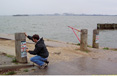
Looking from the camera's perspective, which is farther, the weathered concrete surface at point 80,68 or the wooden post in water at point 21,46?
the wooden post in water at point 21,46

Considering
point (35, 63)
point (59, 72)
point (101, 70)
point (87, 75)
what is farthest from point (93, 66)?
point (35, 63)

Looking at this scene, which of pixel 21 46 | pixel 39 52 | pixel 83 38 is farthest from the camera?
pixel 83 38

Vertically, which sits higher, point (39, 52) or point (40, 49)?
point (40, 49)

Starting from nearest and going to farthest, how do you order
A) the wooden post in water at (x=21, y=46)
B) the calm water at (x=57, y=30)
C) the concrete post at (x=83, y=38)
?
the wooden post in water at (x=21, y=46) → the concrete post at (x=83, y=38) → the calm water at (x=57, y=30)

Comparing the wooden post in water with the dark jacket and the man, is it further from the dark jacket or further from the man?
the dark jacket

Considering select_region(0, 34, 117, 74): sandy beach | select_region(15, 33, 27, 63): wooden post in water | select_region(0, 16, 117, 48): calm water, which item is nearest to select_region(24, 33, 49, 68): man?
select_region(15, 33, 27, 63): wooden post in water

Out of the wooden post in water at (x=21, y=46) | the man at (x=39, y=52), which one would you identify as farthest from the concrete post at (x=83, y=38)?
the wooden post in water at (x=21, y=46)

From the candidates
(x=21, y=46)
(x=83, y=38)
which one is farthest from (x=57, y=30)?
(x=21, y=46)

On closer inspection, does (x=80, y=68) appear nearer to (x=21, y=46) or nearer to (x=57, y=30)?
(x=21, y=46)

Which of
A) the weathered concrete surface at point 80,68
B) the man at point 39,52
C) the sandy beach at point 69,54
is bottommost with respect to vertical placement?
the weathered concrete surface at point 80,68

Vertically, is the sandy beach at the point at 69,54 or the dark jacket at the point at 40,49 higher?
the dark jacket at the point at 40,49

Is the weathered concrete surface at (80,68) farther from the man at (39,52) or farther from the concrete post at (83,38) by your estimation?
the concrete post at (83,38)

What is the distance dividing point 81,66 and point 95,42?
4375 mm

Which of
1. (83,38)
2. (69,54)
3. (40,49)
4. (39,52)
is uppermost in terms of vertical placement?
(83,38)
